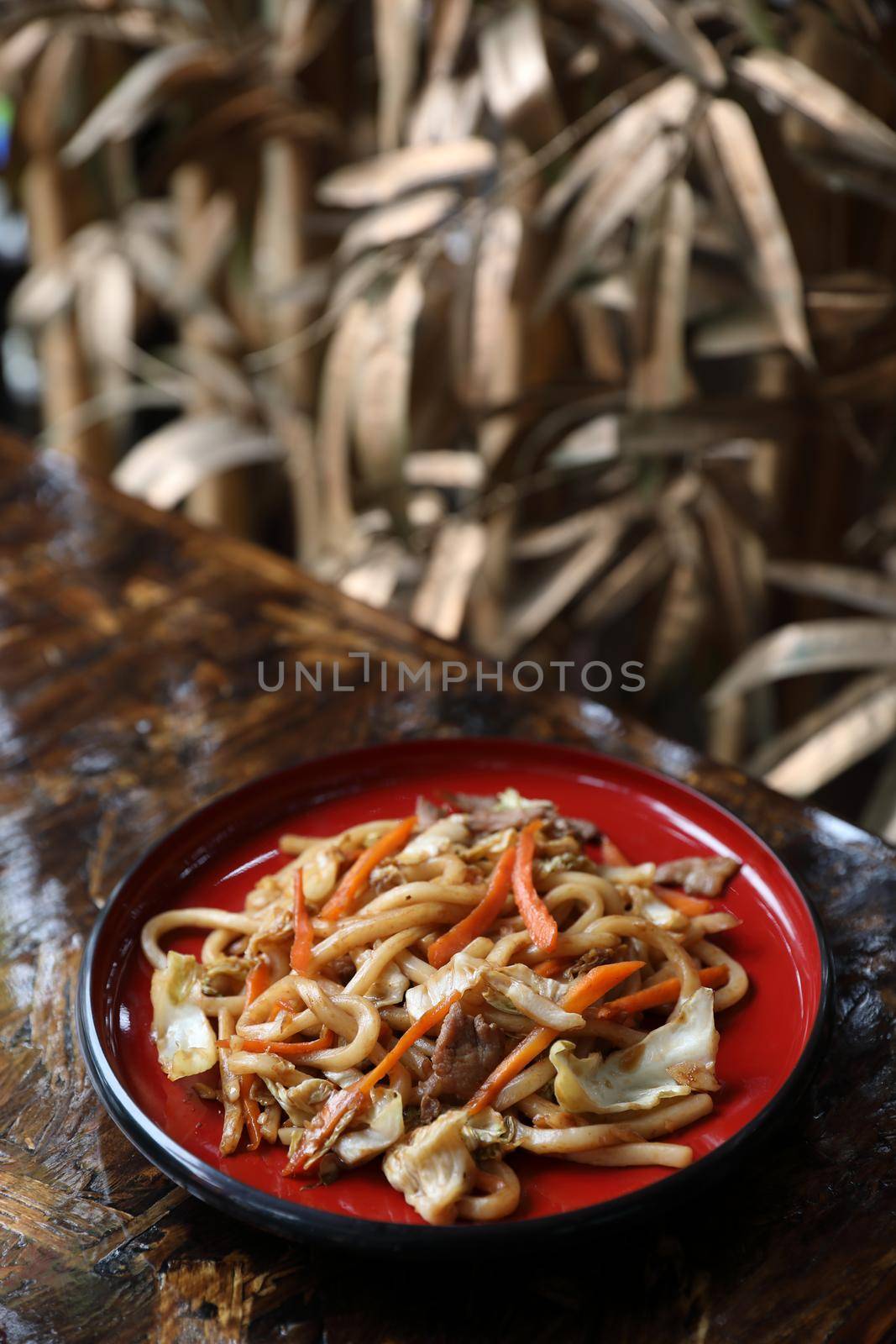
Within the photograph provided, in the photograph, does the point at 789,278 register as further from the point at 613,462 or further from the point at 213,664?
the point at 213,664

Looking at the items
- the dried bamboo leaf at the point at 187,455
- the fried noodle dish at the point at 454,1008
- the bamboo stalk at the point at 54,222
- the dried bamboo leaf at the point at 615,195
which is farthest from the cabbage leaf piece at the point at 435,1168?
the bamboo stalk at the point at 54,222

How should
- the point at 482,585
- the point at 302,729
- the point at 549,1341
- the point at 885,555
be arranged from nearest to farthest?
1. the point at 549,1341
2. the point at 302,729
3. the point at 885,555
4. the point at 482,585

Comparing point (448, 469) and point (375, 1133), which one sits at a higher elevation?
point (375, 1133)

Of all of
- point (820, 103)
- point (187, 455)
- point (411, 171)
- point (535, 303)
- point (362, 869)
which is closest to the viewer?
point (362, 869)

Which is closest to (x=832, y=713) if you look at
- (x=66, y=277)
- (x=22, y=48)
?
(x=66, y=277)

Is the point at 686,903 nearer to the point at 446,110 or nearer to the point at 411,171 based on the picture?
the point at 411,171

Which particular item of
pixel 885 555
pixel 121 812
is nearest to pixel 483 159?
pixel 885 555

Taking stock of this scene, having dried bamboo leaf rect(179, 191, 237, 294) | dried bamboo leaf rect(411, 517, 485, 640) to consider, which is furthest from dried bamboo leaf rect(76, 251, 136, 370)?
dried bamboo leaf rect(411, 517, 485, 640)

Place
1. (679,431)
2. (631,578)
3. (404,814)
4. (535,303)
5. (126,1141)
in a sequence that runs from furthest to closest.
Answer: (631,578)
(535,303)
(679,431)
(404,814)
(126,1141)
